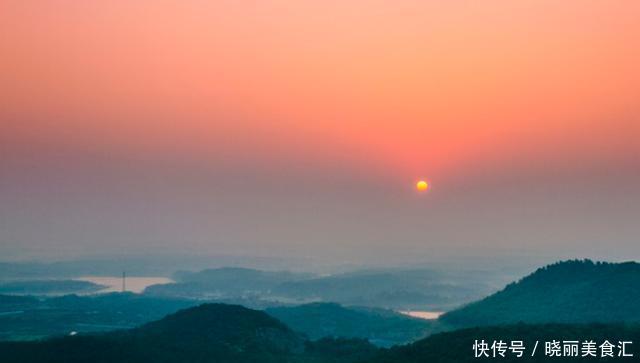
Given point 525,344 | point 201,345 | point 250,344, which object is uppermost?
point 525,344

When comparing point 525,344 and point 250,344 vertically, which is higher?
point 525,344

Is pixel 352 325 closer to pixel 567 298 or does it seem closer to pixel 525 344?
pixel 567 298

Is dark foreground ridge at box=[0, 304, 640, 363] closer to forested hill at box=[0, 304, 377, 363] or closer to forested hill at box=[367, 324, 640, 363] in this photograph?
forested hill at box=[0, 304, 377, 363]

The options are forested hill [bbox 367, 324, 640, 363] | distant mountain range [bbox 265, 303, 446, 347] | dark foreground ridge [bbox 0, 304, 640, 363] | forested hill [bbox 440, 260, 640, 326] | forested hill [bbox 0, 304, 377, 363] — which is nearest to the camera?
forested hill [bbox 367, 324, 640, 363]

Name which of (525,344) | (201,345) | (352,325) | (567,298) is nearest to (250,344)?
(201,345)

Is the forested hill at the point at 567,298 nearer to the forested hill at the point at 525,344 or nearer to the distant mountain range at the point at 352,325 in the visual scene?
the distant mountain range at the point at 352,325

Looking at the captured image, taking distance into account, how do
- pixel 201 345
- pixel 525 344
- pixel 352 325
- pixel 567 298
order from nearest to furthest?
pixel 525 344
pixel 201 345
pixel 567 298
pixel 352 325

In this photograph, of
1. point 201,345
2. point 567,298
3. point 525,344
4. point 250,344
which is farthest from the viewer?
point 567,298

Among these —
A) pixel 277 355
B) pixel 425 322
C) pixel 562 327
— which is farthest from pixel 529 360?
pixel 425 322

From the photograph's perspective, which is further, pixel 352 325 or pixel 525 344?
pixel 352 325

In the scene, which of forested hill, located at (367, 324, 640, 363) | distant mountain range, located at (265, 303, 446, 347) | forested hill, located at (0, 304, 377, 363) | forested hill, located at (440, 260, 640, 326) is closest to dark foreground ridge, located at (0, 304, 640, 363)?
forested hill, located at (0, 304, 377, 363)
